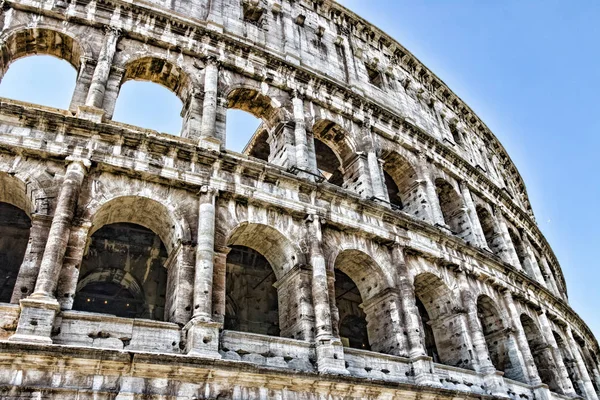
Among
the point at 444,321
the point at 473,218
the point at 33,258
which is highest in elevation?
the point at 473,218

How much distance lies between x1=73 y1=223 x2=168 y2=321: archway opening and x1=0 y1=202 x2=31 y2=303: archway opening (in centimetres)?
132

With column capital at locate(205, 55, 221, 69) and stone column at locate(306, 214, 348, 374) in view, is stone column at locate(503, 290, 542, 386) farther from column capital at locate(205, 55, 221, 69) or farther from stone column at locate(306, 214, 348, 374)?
column capital at locate(205, 55, 221, 69)

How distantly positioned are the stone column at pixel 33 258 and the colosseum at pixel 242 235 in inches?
1.2

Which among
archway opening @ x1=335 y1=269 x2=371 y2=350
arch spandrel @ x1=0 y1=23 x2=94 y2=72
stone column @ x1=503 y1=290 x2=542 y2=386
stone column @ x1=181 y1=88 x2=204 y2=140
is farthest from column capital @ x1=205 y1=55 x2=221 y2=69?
stone column @ x1=503 y1=290 x2=542 y2=386

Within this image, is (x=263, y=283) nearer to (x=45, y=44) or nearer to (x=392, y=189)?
(x=392, y=189)

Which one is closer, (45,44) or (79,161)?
(79,161)

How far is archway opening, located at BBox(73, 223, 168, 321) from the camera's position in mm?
11000

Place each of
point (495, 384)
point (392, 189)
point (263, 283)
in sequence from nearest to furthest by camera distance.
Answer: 1. point (495, 384)
2. point (263, 283)
3. point (392, 189)

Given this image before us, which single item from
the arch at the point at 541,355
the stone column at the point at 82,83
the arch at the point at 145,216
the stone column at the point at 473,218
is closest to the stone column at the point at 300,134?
the arch at the point at 145,216

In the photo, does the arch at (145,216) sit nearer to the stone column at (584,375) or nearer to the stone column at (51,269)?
the stone column at (51,269)

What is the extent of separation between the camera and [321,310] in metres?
9.01

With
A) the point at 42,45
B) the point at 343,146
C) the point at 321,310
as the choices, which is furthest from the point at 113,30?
the point at 321,310

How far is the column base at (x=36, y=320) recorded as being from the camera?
6.48 m

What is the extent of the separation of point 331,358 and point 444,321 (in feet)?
14.5
